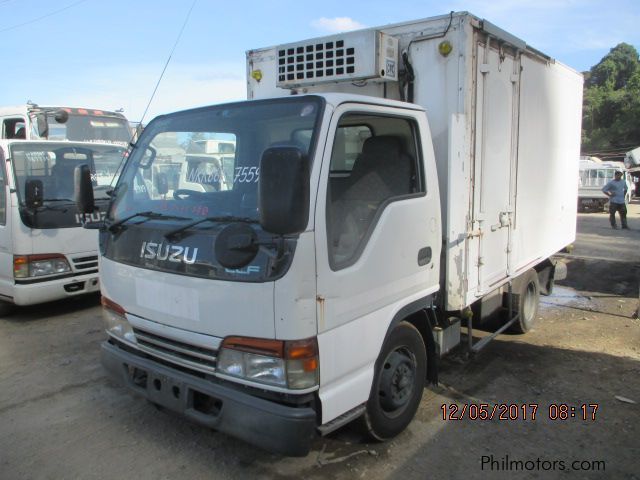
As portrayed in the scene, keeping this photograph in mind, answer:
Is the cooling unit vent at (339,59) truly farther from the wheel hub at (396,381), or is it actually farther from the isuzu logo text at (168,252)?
the wheel hub at (396,381)

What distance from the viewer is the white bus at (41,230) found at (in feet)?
18.3

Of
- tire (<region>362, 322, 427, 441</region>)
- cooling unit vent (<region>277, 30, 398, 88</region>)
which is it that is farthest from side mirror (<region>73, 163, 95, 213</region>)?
tire (<region>362, 322, 427, 441</region>)

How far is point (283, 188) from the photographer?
222 cm

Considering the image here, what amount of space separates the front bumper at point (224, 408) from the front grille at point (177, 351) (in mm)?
66

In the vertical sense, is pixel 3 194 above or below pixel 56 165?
below

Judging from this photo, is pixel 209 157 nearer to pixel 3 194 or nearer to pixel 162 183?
pixel 162 183

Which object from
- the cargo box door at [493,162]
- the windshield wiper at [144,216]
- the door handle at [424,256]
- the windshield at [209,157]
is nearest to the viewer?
the windshield at [209,157]

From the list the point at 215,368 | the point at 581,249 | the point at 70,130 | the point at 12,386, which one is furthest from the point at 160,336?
the point at 581,249

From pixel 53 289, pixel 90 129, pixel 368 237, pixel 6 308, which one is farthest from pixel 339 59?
pixel 90 129

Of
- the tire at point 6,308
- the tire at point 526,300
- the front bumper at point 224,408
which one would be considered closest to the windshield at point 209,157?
the front bumper at point 224,408

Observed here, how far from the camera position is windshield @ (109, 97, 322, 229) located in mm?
2773

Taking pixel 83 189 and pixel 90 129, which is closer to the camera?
pixel 83 189

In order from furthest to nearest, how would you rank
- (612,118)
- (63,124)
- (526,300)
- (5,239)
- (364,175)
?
(612,118)
(63,124)
(5,239)
(526,300)
(364,175)

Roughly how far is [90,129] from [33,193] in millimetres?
4774
